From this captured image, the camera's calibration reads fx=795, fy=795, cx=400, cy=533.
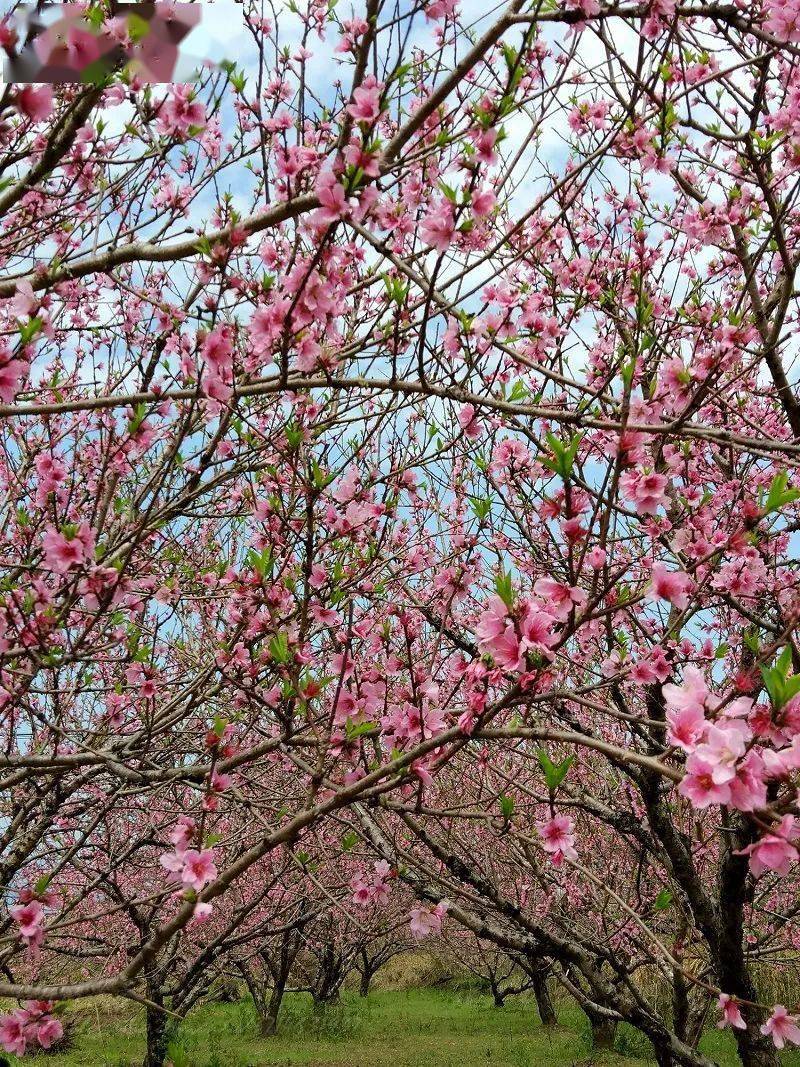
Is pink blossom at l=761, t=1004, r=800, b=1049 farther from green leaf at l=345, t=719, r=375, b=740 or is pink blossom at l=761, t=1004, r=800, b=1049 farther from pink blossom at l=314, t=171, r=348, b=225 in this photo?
pink blossom at l=314, t=171, r=348, b=225

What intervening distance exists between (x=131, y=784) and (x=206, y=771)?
76cm

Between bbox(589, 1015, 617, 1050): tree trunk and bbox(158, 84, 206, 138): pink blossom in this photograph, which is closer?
bbox(158, 84, 206, 138): pink blossom

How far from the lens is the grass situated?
45.0ft

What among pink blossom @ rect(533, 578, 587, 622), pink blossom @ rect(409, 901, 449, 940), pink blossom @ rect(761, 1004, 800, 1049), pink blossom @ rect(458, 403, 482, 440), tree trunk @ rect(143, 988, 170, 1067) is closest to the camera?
pink blossom @ rect(533, 578, 587, 622)

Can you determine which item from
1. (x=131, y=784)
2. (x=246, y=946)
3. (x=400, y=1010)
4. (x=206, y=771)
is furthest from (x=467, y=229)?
(x=400, y=1010)

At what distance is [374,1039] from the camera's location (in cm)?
1705

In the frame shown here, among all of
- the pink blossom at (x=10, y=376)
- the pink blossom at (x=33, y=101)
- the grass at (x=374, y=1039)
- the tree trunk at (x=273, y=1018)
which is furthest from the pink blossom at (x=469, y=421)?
the tree trunk at (x=273, y=1018)

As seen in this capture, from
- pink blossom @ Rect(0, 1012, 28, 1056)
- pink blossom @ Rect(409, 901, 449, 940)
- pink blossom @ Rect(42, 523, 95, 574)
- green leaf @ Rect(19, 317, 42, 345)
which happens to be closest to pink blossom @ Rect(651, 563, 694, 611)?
pink blossom @ Rect(409, 901, 449, 940)

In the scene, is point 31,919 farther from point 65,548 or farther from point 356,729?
point 356,729

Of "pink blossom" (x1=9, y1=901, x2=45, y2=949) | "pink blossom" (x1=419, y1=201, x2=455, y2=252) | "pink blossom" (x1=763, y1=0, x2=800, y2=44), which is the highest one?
"pink blossom" (x1=763, y1=0, x2=800, y2=44)

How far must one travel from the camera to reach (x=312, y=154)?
2848mm

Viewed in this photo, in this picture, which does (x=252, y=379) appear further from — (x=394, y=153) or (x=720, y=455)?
(x=720, y=455)

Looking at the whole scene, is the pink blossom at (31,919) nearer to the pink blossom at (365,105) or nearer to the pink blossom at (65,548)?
the pink blossom at (65,548)

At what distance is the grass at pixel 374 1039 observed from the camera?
45.0 feet
